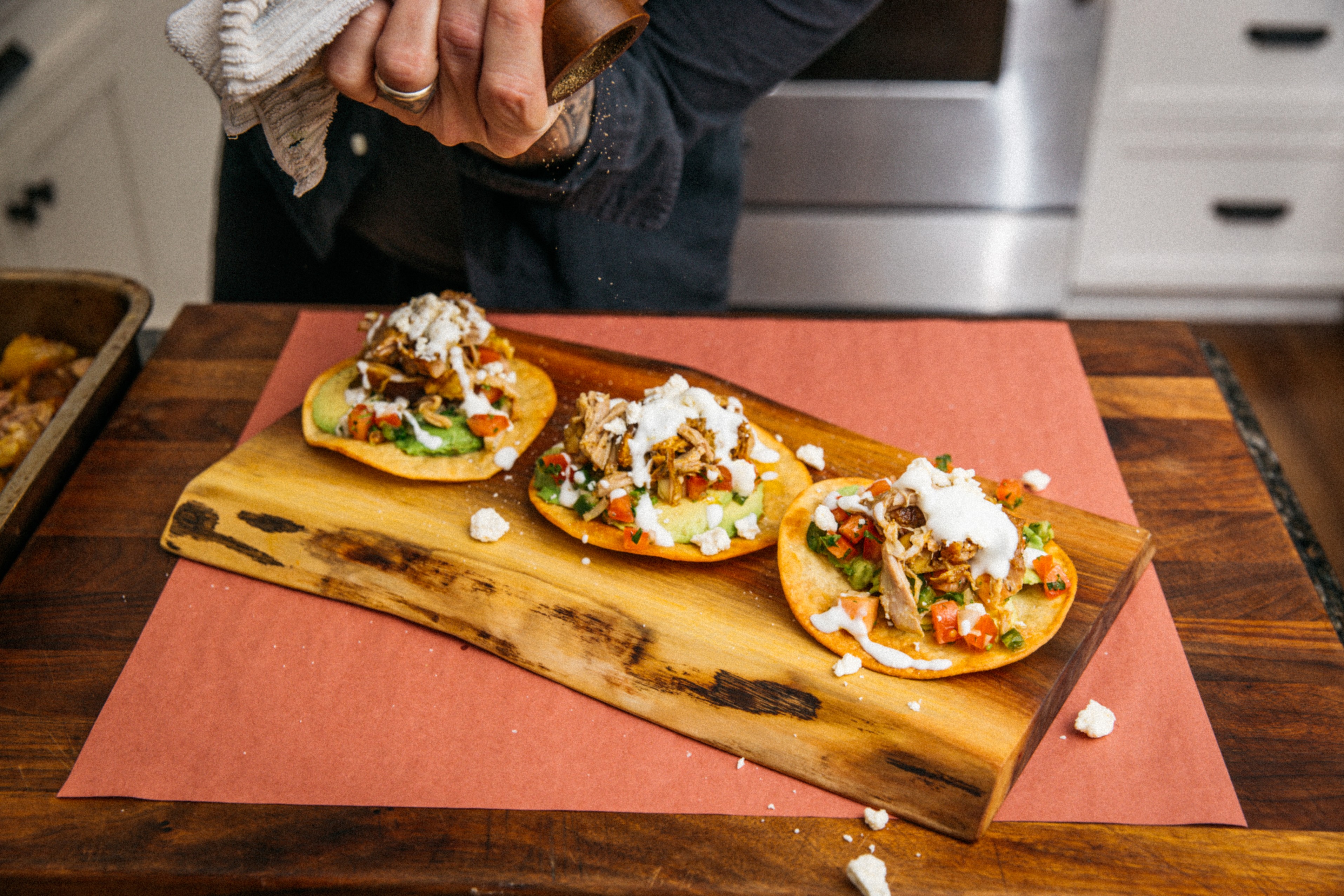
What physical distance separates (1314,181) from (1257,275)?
1.34 feet

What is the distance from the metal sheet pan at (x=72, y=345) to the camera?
75.4 inches

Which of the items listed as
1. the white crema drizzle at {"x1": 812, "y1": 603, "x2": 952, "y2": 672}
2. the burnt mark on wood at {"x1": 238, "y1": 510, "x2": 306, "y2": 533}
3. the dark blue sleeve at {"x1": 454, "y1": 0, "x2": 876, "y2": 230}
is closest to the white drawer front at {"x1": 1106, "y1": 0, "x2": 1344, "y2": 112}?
the dark blue sleeve at {"x1": 454, "y1": 0, "x2": 876, "y2": 230}

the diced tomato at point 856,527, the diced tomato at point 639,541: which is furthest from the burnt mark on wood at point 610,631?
the diced tomato at point 856,527

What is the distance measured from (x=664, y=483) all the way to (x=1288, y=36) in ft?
10.7

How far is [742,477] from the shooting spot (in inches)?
72.8

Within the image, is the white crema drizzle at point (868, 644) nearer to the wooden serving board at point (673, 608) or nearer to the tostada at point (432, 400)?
the wooden serving board at point (673, 608)

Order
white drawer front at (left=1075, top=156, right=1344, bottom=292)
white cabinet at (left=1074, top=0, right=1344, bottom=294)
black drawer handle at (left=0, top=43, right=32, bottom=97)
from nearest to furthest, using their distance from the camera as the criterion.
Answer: black drawer handle at (left=0, top=43, right=32, bottom=97) → white cabinet at (left=1074, top=0, right=1344, bottom=294) → white drawer front at (left=1075, top=156, right=1344, bottom=292)

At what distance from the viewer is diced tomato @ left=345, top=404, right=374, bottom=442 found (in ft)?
6.63

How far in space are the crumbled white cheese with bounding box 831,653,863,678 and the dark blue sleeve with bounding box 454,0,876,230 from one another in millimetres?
1055

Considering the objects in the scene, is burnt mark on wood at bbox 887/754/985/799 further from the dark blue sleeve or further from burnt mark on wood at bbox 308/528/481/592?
the dark blue sleeve

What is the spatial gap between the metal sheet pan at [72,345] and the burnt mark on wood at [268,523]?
1.26 feet

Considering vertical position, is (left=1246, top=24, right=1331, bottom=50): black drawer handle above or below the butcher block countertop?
below

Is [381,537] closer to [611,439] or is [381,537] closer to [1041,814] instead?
A: [611,439]

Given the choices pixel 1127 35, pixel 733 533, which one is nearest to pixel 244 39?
pixel 733 533
